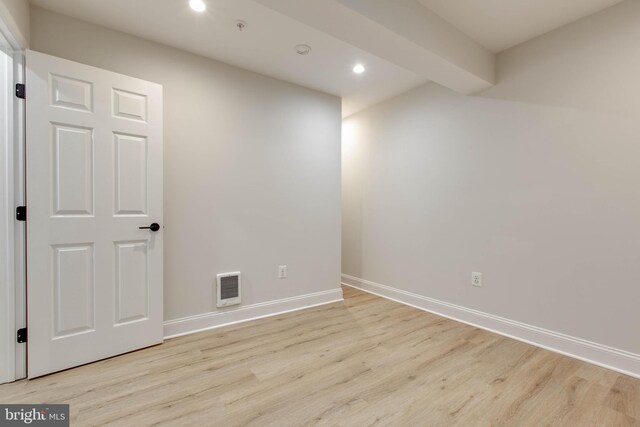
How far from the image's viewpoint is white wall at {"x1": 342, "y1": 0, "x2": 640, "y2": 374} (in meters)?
1.98

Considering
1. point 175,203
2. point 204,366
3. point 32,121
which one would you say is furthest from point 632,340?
point 32,121

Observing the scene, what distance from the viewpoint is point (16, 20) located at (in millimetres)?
1706

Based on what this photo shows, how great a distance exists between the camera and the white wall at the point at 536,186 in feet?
6.49

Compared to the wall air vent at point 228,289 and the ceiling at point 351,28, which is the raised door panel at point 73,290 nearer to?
the wall air vent at point 228,289

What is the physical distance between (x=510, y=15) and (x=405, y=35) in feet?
2.94

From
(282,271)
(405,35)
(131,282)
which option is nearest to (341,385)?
(282,271)

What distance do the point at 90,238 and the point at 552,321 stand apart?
3514 millimetres

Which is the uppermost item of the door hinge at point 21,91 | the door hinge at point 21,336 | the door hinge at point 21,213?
the door hinge at point 21,91

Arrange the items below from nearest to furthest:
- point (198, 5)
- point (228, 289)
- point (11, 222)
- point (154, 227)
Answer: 1. point (11, 222)
2. point (198, 5)
3. point (154, 227)
4. point (228, 289)

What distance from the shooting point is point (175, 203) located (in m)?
2.50

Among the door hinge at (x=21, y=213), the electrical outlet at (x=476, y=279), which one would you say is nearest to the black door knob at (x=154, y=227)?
the door hinge at (x=21, y=213)

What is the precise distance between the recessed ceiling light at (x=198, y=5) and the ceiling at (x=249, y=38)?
0.12ft

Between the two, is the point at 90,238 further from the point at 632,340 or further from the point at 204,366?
the point at 632,340

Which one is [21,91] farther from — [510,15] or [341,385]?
[510,15]
